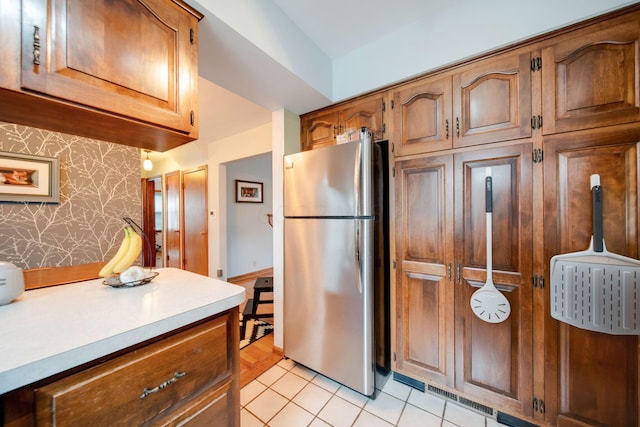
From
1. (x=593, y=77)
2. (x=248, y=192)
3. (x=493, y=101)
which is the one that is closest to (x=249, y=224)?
(x=248, y=192)

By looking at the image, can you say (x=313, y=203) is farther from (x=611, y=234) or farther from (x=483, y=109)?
(x=611, y=234)

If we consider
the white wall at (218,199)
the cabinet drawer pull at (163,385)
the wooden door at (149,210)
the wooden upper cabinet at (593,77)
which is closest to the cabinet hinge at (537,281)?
the wooden upper cabinet at (593,77)

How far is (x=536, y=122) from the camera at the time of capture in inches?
51.2

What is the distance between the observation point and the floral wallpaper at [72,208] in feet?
4.13

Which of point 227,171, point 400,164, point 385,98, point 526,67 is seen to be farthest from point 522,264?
Result: point 227,171

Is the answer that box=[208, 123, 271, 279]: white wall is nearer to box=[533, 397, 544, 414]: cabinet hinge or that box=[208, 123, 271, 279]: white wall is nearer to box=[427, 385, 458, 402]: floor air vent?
box=[427, 385, 458, 402]: floor air vent

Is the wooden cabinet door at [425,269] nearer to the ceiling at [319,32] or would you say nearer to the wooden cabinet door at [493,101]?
the wooden cabinet door at [493,101]

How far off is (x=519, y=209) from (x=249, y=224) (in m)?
4.31

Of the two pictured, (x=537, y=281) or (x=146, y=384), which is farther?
(x=537, y=281)

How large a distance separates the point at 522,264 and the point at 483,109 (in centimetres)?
95

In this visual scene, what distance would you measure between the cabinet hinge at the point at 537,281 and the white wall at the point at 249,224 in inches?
153

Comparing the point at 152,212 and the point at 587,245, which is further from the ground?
the point at 152,212

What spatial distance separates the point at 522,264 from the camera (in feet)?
4.40

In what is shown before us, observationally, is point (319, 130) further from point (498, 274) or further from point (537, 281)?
point (537, 281)
